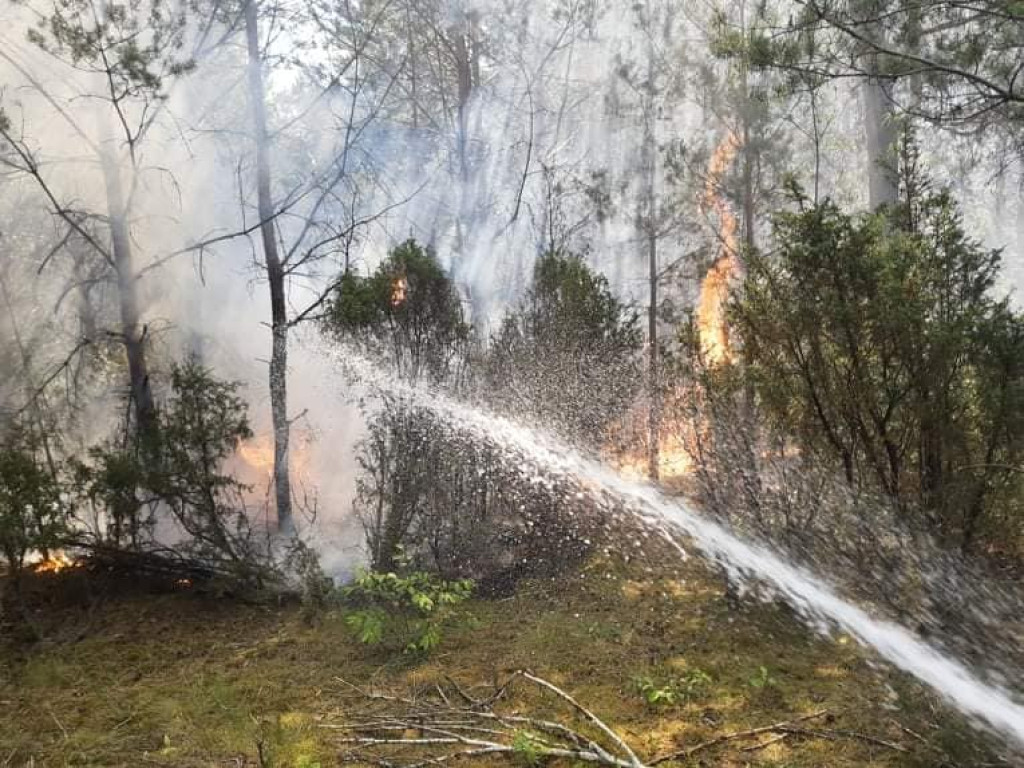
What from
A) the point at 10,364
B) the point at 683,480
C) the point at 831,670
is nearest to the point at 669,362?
the point at 831,670

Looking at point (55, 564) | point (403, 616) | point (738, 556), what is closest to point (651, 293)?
point (738, 556)

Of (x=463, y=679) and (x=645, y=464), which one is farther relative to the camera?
(x=645, y=464)

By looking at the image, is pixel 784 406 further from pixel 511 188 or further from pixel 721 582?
pixel 511 188

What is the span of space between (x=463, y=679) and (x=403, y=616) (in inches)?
38.2

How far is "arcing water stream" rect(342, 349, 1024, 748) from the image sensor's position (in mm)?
3512

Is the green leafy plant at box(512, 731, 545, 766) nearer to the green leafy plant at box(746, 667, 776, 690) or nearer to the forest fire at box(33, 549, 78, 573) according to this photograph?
the green leafy plant at box(746, 667, 776, 690)

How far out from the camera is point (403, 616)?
465 centimetres

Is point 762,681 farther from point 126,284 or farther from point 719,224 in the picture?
point 719,224

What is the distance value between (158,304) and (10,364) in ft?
10.5

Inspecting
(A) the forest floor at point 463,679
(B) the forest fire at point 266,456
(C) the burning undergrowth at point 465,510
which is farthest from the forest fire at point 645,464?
(B) the forest fire at point 266,456

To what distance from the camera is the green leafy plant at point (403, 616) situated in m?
4.18

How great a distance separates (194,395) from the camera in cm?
552

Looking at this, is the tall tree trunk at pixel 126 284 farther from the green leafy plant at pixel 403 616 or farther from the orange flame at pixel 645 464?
the orange flame at pixel 645 464

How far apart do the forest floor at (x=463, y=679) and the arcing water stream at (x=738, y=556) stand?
0.21m
